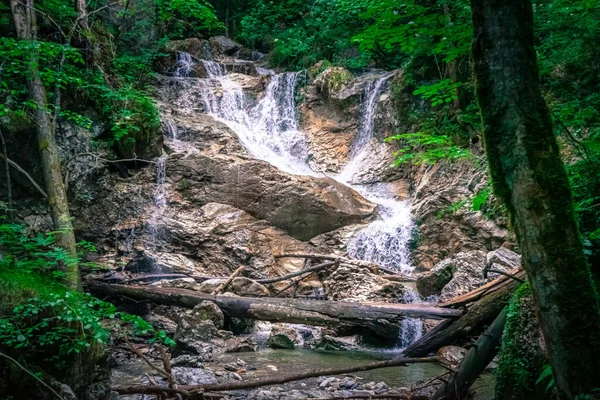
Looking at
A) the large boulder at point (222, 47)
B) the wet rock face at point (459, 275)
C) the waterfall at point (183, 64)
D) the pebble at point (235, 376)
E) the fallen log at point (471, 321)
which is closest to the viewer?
the fallen log at point (471, 321)

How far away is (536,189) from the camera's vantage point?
6.51 feet

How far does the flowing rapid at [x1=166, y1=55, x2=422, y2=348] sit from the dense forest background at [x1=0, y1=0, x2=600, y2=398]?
162cm

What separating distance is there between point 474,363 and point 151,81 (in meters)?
14.5

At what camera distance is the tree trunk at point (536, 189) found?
6.29ft

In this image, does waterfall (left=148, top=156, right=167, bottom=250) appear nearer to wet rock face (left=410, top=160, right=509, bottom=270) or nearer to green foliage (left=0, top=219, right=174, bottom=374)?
wet rock face (left=410, top=160, right=509, bottom=270)

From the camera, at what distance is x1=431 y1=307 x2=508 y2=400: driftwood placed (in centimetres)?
345

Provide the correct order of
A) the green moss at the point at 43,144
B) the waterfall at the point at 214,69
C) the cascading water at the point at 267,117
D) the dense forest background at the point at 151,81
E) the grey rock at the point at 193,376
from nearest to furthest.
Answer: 1. the dense forest background at the point at 151,81
2. the grey rock at the point at 193,376
3. the green moss at the point at 43,144
4. the cascading water at the point at 267,117
5. the waterfall at the point at 214,69

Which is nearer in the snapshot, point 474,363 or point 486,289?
point 474,363

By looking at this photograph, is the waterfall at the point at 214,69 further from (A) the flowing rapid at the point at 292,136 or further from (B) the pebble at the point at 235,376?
(B) the pebble at the point at 235,376

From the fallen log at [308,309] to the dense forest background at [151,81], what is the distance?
0.83 metres

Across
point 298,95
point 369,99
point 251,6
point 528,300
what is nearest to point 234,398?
point 528,300

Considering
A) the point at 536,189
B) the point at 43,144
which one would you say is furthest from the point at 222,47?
the point at 536,189

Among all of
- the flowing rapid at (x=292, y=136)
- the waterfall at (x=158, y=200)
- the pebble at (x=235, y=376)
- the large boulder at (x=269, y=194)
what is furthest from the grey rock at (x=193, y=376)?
the large boulder at (x=269, y=194)

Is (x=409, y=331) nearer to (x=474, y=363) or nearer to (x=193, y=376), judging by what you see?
(x=193, y=376)
